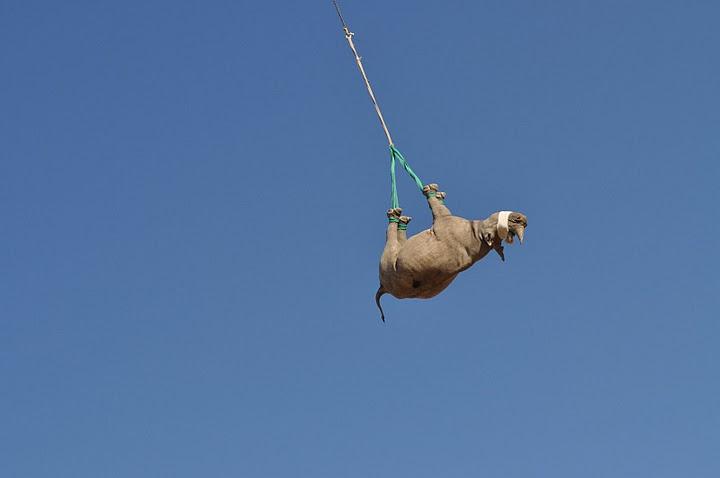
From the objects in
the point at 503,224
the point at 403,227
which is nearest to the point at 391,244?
the point at 403,227

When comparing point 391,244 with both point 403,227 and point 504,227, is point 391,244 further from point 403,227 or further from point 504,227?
point 504,227

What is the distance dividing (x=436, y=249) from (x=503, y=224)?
850 mm

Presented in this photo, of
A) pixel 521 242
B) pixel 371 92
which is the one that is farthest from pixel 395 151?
pixel 521 242

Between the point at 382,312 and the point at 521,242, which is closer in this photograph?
the point at 521,242

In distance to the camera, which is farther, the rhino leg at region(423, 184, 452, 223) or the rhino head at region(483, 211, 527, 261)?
the rhino leg at region(423, 184, 452, 223)

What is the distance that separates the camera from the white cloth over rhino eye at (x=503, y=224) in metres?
17.7

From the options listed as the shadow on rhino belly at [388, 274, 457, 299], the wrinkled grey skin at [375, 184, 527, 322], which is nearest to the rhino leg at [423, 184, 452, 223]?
the wrinkled grey skin at [375, 184, 527, 322]

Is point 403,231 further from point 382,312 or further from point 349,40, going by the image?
point 349,40

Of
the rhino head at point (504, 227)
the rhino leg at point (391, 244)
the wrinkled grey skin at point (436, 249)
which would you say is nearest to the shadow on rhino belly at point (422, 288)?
the wrinkled grey skin at point (436, 249)

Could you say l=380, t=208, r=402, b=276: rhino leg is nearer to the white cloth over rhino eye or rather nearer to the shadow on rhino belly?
the shadow on rhino belly

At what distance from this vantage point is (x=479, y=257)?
18.0 meters

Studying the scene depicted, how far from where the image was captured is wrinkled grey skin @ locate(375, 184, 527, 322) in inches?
705

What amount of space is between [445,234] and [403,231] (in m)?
0.85

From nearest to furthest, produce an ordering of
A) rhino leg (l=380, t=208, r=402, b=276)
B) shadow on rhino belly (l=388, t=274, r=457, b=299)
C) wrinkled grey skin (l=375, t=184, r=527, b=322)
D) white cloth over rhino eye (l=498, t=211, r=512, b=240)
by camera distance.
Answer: white cloth over rhino eye (l=498, t=211, r=512, b=240) < wrinkled grey skin (l=375, t=184, r=527, b=322) < shadow on rhino belly (l=388, t=274, r=457, b=299) < rhino leg (l=380, t=208, r=402, b=276)
